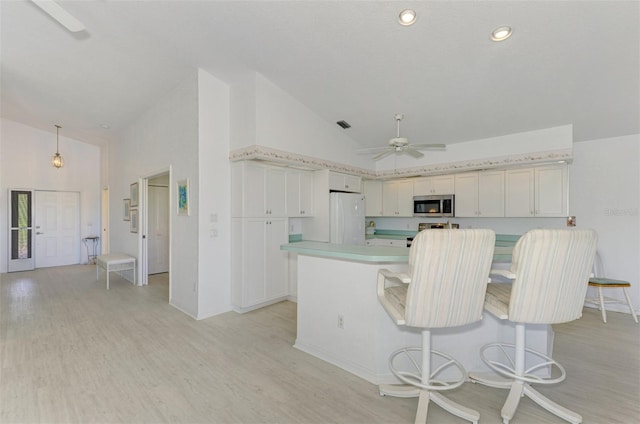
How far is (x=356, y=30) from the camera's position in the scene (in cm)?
270

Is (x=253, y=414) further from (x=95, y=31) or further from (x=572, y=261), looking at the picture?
(x=95, y=31)

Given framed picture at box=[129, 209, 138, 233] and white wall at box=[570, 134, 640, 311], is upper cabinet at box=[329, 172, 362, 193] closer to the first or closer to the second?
white wall at box=[570, 134, 640, 311]

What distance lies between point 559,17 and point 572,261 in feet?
6.35

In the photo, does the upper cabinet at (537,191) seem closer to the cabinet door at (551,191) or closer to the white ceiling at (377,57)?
the cabinet door at (551,191)

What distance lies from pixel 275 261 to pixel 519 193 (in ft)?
12.3

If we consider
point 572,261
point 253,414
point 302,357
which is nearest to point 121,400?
point 253,414

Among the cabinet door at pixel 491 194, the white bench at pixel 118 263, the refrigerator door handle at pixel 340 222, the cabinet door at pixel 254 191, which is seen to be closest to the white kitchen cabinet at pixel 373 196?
the refrigerator door handle at pixel 340 222

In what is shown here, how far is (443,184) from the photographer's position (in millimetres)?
5125

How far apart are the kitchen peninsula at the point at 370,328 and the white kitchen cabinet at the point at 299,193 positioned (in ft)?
6.36

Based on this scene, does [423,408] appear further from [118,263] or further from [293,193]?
[118,263]

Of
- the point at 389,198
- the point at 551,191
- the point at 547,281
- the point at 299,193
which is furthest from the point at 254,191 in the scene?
the point at 551,191

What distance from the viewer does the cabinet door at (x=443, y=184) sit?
16.5 feet

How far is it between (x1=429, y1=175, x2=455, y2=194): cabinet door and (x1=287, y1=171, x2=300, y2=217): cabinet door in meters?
2.41

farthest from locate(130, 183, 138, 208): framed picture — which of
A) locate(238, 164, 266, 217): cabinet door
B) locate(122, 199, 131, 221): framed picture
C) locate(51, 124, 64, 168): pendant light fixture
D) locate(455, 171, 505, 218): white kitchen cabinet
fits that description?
locate(455, 171, 505, 218): white kitchen cabinet
